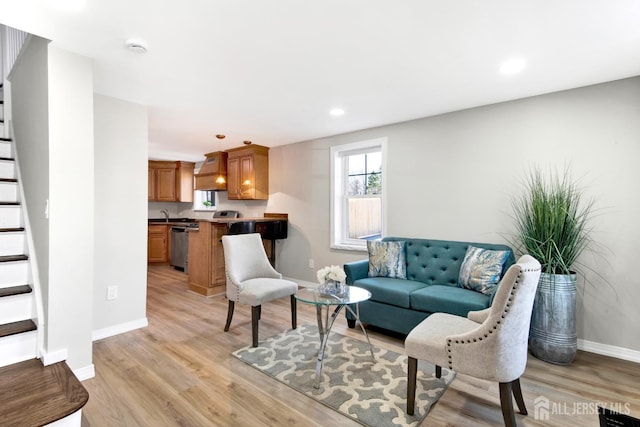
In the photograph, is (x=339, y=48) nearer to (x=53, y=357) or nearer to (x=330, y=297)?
(x=330, y=297)

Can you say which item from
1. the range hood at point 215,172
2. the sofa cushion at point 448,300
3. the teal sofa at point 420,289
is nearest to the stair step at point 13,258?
the teal sofa at point 420,289

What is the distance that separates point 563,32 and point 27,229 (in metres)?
4.25

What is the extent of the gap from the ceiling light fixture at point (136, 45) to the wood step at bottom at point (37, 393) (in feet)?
7.21

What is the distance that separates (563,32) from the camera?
191 cm

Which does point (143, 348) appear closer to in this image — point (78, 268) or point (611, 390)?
point (78, 268)

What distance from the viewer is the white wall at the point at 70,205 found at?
2.07m

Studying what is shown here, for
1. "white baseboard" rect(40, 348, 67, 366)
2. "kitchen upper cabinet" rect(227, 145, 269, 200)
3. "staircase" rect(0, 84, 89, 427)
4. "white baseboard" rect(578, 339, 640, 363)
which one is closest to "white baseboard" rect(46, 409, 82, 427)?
"staircase" rect(0, 84, 89, 427)

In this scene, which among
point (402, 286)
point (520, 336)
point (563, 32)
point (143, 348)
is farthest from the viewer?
point (402, 286)

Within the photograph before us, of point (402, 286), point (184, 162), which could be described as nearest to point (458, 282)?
point (402, 286)

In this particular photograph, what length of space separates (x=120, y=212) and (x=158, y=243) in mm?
3905

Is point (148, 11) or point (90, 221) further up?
point (148, 11)

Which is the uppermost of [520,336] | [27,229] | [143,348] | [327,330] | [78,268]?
[27,229]

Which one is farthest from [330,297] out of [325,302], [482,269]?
[482,269]

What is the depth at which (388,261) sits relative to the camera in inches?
133
